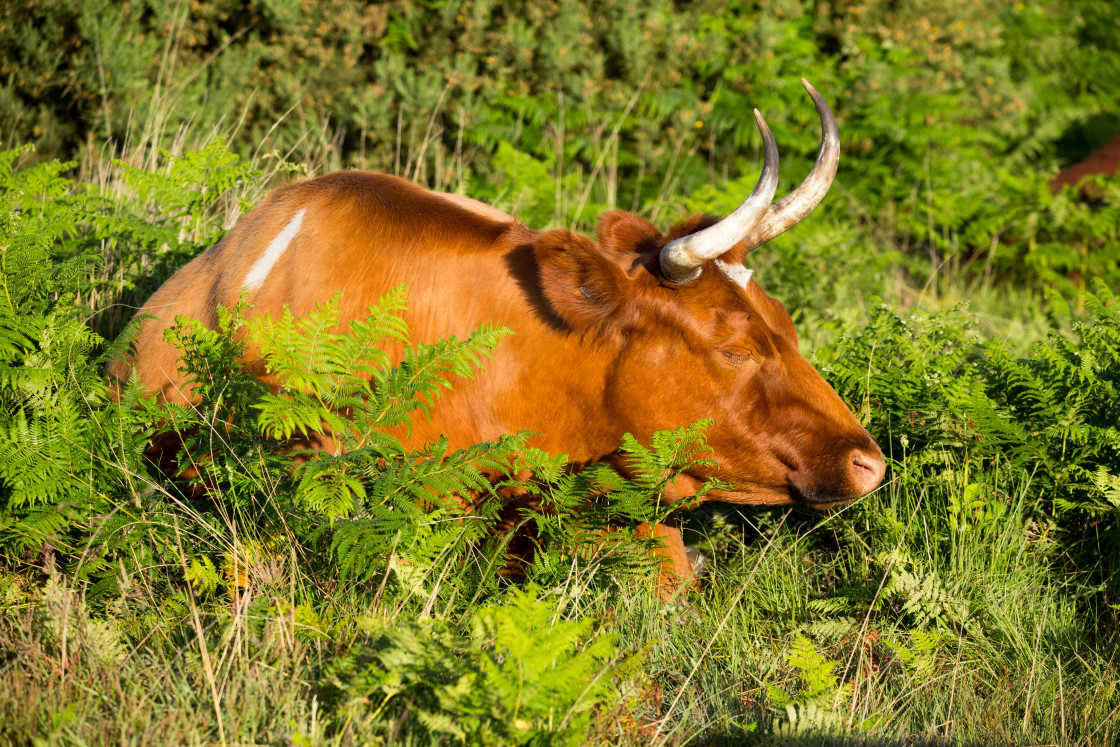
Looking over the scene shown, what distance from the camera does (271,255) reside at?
11.5ft

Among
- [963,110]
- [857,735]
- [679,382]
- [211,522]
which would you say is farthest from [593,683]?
[963,110]

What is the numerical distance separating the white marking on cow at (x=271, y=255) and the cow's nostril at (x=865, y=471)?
2323 millimetres

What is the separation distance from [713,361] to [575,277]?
61 cm

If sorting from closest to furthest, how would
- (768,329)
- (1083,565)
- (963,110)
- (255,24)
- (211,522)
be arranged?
(211,522) < (768,329) < (1083,565) < (255,24) < (963,110)

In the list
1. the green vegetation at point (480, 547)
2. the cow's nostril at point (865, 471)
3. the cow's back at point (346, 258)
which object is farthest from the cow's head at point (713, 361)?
the cow's back at point (346, 258)

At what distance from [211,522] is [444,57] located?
6.49 m

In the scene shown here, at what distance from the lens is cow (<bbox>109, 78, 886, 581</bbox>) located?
10.9 feet

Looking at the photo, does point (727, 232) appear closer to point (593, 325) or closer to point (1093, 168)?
point (593, 325)

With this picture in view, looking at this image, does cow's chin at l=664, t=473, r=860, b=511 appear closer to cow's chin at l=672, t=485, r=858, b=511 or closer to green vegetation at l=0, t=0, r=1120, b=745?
cow's chin at l=672, t=485, r=858, b=511

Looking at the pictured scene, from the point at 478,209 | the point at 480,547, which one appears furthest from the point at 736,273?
the point at 480,547

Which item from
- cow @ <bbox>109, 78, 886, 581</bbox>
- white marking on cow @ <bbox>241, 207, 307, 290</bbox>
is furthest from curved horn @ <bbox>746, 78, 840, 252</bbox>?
white marking on cow @ <bbox>241, 207, 307, 290</bbox>

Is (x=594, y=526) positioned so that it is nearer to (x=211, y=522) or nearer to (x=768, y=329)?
(x=768, y=329)

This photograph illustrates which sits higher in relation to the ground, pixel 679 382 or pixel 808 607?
pixel 679 382

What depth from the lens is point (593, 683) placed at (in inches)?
90.4
